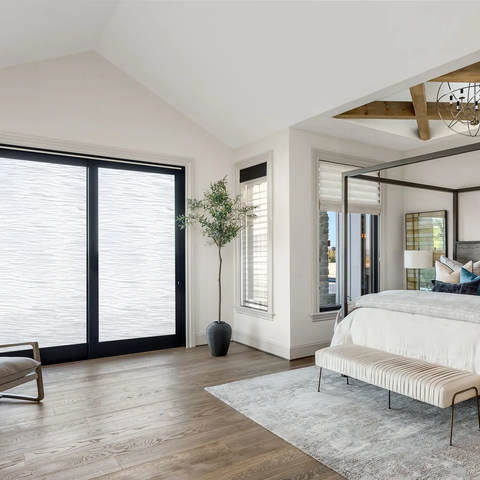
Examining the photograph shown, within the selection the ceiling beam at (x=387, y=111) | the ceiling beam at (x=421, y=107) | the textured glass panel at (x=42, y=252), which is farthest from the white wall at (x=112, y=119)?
the ceiling beam at (x=421, y=107)

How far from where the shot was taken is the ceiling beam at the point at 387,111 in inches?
172

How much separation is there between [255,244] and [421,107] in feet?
8.11

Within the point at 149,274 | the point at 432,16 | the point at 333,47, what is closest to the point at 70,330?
the point at 149,274

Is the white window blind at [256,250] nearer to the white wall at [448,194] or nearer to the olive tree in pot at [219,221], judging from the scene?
the olive tree in pot at [219,221]

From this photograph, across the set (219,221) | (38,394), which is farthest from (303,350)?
(38,394)

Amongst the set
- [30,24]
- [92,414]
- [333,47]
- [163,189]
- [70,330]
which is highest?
[30,24]

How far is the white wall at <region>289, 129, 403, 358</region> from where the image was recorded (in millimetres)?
4566

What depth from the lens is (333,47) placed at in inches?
127

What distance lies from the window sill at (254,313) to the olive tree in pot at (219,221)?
0.41 metres

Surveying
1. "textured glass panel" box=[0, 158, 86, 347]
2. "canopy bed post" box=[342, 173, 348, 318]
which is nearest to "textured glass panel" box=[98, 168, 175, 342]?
"textured glass panel" box=[0, 158, 86, 347]

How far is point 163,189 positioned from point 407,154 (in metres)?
3.59

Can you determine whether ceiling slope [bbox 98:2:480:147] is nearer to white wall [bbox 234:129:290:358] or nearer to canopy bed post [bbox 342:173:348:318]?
white wall [bbox 234:129:290:358]

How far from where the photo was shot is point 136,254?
4.91 meters

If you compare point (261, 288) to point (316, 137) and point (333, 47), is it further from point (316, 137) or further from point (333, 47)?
point (333, 47)
